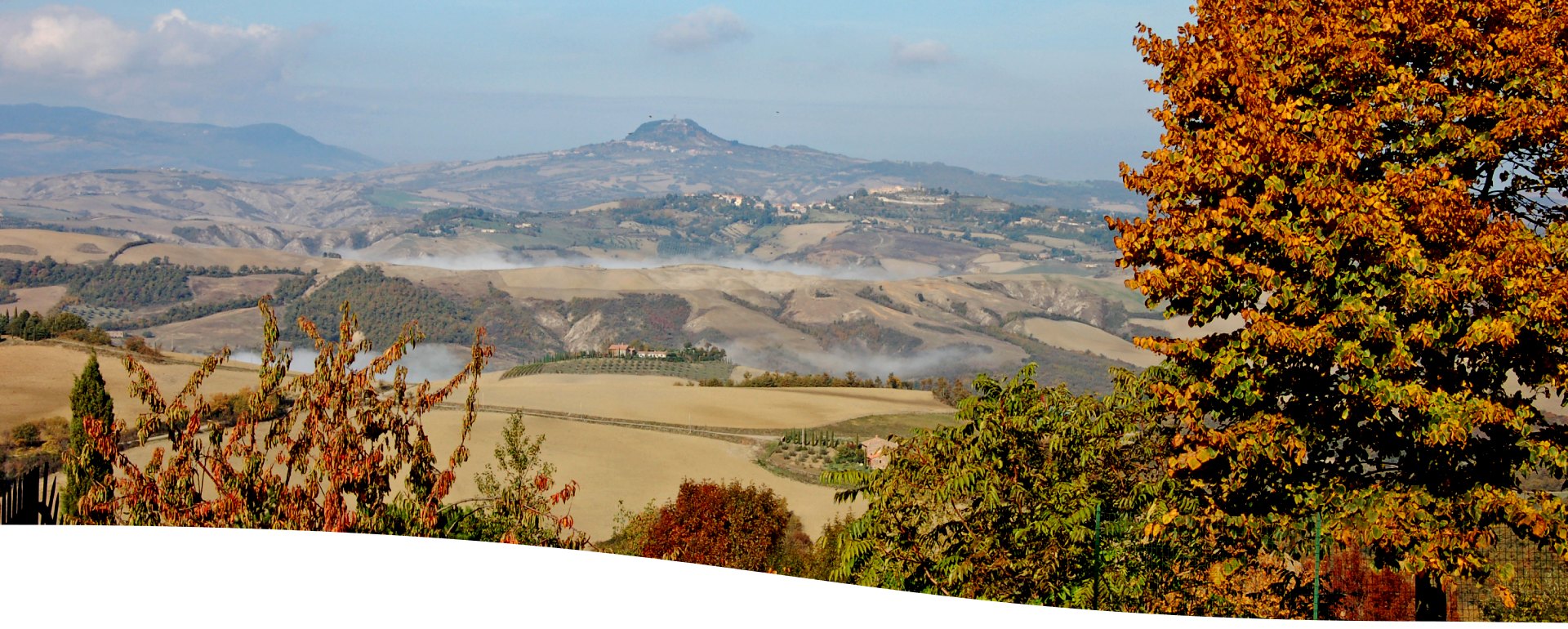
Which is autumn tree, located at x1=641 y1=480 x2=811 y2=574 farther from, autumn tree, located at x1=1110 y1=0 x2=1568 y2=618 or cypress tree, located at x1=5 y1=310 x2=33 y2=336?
cypress tree, located at x1=5 y1=310 x2=33 y2=336

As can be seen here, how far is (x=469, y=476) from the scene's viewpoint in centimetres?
4100

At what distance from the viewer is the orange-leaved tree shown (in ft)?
36.8

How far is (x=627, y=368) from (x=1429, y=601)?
8742 cm

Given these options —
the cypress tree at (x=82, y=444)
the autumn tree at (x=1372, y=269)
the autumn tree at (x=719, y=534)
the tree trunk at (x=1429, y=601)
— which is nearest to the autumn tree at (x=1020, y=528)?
the autumn tree at (x=1372, y=269)

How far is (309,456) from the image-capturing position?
39.4ft

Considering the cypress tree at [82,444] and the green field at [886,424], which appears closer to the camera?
the cypress tree at [82,444]

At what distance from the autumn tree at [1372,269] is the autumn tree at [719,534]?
10.0 metres

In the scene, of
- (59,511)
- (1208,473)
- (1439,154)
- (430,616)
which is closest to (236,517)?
(430,616)

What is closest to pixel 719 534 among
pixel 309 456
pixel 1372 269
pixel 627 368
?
pixel 309 456

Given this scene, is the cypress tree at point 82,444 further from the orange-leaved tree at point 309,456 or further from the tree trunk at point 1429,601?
the tree trunk at point 1429,601

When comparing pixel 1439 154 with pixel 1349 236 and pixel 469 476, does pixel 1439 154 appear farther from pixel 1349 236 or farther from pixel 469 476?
pixel 469 476

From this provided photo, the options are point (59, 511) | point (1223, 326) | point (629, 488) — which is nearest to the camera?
point (59, 511)

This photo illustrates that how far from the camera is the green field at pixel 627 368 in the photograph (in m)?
94.1

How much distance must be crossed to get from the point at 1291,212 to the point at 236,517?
937 cm
